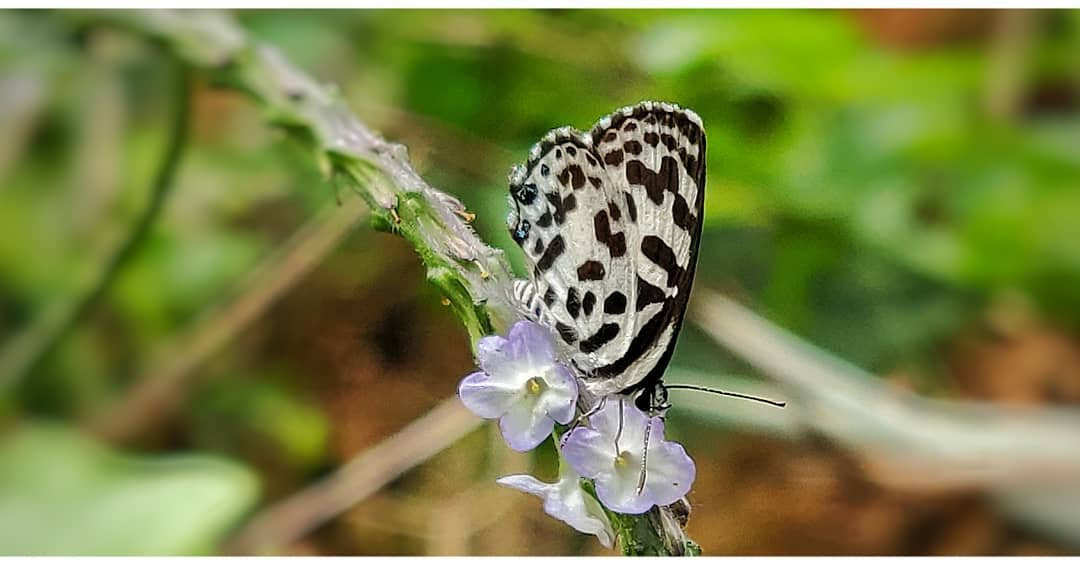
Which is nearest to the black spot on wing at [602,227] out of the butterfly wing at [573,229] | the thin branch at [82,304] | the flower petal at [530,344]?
the butterfly wing at [573,229]

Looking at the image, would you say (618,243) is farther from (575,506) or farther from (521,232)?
(575,506)

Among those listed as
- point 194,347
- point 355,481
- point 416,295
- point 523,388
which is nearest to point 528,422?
point 523,388

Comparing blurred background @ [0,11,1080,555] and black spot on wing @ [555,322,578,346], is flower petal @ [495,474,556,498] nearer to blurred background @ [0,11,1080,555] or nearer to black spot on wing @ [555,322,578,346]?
black spot on wing @ [555,322,578,346]

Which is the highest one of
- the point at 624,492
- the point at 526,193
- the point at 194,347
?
the point at 194,347

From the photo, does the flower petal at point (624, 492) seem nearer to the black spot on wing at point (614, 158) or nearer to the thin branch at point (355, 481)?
the black spot on wing at point (614, 158)

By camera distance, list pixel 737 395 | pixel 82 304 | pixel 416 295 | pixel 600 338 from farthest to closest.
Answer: pixel 82 304 < pixel 737 395 < pixel 416 295 < pixel 600 338

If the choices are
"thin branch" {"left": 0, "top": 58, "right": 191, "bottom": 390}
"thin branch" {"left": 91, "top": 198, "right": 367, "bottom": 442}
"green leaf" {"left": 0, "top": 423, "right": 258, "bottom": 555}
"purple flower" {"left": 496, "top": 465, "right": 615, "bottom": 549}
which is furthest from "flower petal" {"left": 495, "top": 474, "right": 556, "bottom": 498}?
"thin branch" {"left": 0, "top": 58, "right": 191, "bottom": 390}

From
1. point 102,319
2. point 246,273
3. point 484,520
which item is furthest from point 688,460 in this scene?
point 102,319

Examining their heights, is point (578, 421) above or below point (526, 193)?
below
